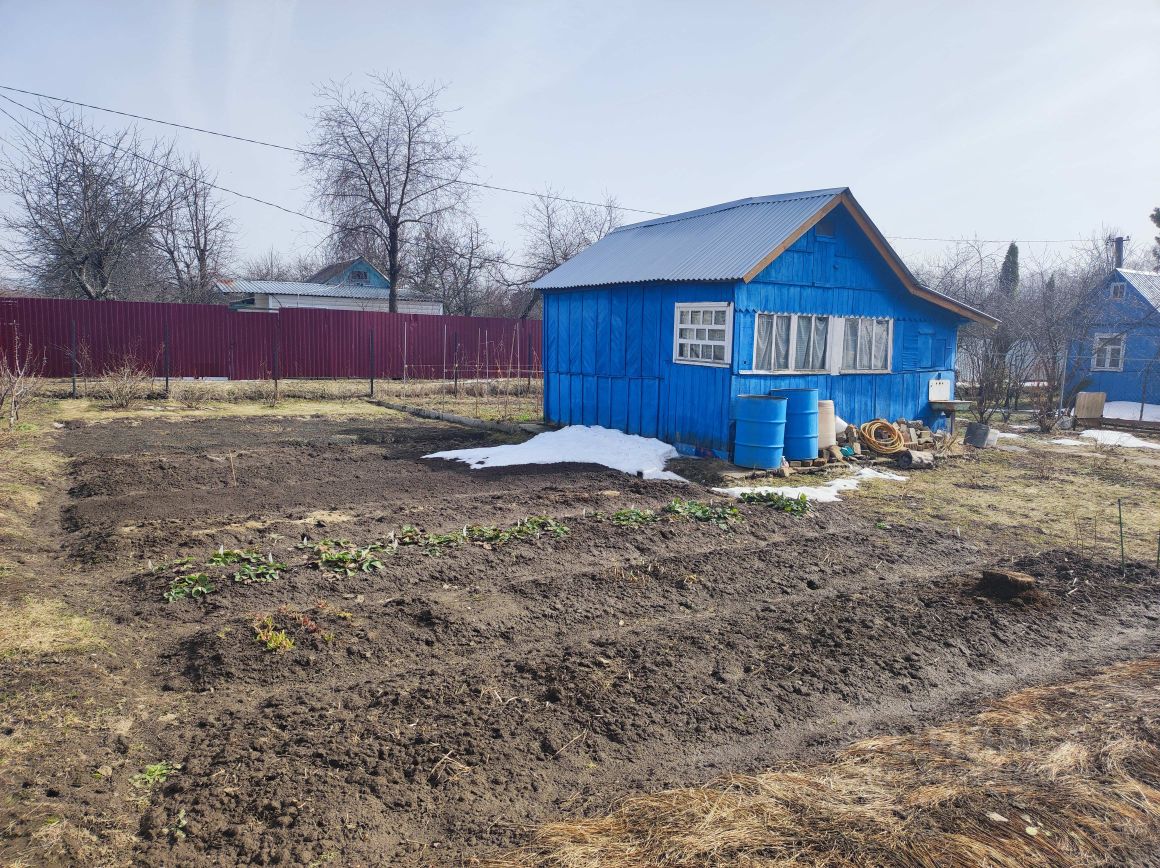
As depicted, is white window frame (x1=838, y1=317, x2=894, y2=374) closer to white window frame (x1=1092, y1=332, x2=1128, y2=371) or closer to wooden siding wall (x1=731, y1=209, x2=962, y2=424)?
wooden siding wall (x1=731, y1=209, x2=962, y2=424)

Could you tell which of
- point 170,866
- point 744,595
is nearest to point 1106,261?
point 744,595

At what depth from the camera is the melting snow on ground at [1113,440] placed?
15.7 metres

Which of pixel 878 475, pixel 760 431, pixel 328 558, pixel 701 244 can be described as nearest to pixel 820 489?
pixel 760 431

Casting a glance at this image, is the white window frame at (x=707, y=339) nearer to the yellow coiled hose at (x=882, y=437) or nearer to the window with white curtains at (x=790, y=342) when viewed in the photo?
the window with white curtains at (x=790, y=342)

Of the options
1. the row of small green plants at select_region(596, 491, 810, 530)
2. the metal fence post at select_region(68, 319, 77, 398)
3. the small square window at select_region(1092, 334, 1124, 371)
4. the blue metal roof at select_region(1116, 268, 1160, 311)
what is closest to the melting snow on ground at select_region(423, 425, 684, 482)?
the row of small green plants at select_region(596, 491, 810, 530)

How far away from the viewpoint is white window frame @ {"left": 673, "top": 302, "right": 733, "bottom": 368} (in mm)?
11219

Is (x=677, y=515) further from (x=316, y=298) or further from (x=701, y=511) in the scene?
(x=316, y=298)

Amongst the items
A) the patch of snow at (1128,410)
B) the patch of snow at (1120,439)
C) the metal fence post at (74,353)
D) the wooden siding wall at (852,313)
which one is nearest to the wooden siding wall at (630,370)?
the wooden siding wall at (852,313)

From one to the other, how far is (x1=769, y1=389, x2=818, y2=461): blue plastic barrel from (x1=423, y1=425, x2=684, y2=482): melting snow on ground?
1.81m

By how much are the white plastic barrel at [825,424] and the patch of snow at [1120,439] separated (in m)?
7.82

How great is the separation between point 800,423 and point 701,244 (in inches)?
146

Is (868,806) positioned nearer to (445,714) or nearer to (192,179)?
(445,714)

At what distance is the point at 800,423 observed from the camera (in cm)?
1137

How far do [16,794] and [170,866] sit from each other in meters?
0.88
